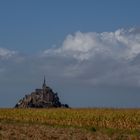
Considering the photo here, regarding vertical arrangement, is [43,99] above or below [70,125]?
above

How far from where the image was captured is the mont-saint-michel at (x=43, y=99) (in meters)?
105

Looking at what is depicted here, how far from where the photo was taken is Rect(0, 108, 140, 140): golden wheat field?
33.4m

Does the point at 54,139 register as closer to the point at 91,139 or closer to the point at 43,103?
the point at 91,139

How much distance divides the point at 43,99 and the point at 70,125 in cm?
6768

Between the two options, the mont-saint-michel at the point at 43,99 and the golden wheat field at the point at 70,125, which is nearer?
the golden wheat field at the point at 70,125

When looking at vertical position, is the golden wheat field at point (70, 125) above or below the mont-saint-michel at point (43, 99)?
below

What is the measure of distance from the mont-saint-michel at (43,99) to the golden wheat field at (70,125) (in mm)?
48242

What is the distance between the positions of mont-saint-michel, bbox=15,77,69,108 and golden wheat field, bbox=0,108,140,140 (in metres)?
48.2

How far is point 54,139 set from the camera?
1276 inches

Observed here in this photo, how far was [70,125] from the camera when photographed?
42.4m

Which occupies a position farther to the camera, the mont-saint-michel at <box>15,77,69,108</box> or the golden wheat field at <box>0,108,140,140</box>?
the mont-saint-michel at <box>15,77,69,108</box>

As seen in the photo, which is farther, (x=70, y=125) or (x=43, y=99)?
(x=43, y=99)

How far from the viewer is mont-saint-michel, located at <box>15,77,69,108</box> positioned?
105 metres

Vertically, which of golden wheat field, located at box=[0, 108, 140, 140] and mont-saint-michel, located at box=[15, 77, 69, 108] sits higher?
mont-saint-michel, located at box=[15, 77, 69, 108]
